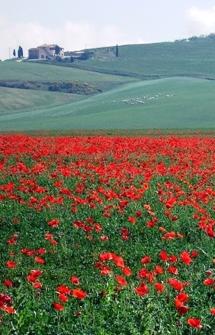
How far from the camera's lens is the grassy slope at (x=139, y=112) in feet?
251

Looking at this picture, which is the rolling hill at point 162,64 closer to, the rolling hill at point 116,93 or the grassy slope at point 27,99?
the rolling hill at point 116,93

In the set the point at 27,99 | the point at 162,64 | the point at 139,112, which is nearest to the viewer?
the point at 139,112

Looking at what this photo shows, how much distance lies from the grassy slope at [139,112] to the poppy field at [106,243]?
52252mm

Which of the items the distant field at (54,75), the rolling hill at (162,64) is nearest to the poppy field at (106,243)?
the distant field at (54,75)

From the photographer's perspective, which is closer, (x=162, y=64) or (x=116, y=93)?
(x=116, y=93)

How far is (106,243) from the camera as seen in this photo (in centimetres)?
1227

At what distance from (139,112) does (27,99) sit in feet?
131

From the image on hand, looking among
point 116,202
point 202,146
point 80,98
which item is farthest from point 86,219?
point 80,98

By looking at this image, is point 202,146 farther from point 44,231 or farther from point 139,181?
point 44,231

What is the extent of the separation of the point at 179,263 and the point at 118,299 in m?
2.81

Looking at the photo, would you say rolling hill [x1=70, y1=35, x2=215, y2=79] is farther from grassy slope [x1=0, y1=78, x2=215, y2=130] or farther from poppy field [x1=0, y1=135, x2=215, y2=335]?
poppy field [x1=0, y1=135, x2=215, y2=335]

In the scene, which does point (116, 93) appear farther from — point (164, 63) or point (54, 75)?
point (164, 63)

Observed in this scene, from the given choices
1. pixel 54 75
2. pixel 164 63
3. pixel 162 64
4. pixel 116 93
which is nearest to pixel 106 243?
pixel 116 93

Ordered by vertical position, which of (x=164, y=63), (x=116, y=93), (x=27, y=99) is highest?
(x=164, y=63)
